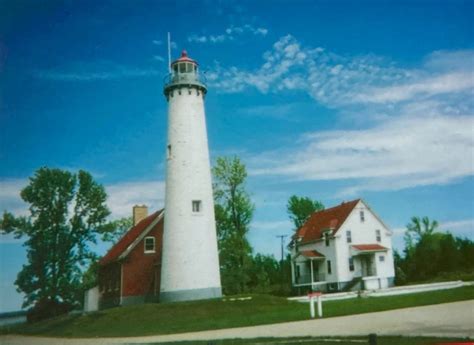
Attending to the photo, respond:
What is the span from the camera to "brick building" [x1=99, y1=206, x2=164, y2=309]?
21375 millimetres

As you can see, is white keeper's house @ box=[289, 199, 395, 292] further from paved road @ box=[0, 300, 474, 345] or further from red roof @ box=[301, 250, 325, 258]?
paved road @ box=[0, 300, 474, 345]

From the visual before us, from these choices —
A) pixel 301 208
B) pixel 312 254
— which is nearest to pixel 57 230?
pixel 312 254

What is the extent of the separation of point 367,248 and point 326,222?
10.5ft

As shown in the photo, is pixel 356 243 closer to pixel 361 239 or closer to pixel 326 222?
pixel 361 239

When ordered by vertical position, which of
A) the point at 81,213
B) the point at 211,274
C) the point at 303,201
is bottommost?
the point at 211,274

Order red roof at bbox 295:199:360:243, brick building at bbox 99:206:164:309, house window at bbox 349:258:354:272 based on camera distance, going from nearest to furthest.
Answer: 1. brick building at bbox 99:206:164:309
2. house window at bbox 349:258:354:272
3. red roof at bbox 295:199:360:243

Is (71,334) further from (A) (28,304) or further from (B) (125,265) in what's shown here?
(B) (125,265)

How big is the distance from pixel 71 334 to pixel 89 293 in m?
10.1

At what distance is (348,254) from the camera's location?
93.1 feet

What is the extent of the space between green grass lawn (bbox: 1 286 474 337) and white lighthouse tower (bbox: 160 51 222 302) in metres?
1.33

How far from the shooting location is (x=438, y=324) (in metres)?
10.4

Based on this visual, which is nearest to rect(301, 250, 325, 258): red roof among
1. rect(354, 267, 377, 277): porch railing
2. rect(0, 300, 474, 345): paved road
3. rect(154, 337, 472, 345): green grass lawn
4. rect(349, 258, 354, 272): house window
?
rect(349, 258, 354, 272): house window

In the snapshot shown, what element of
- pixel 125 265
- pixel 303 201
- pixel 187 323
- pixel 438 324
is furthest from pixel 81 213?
pixel 303 201

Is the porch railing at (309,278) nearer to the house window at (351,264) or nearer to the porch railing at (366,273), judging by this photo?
the house window at (351,264)
